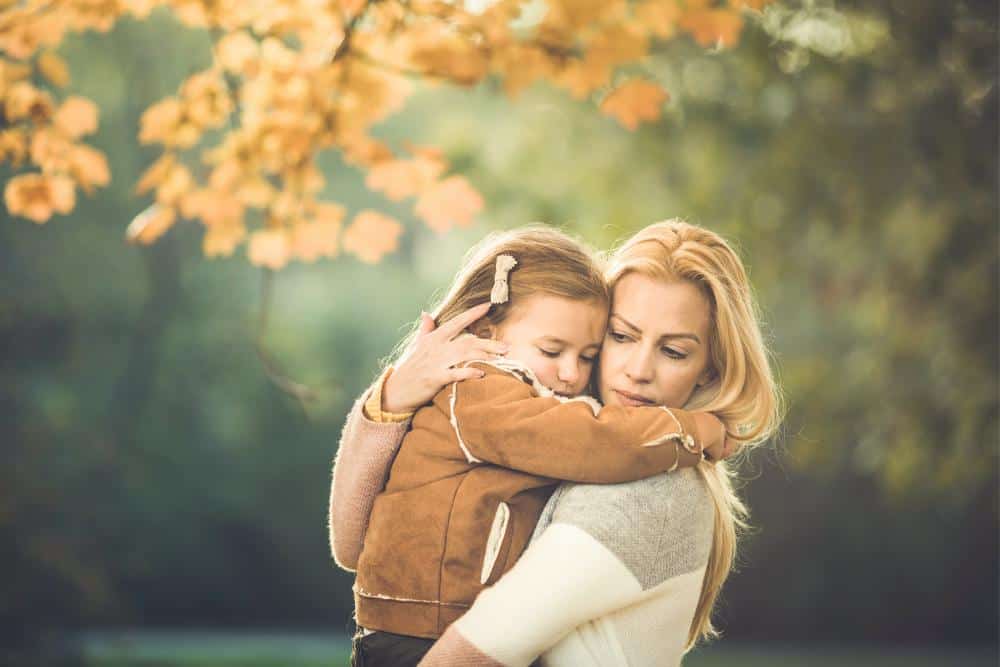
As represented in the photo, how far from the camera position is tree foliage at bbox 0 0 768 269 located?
3314mm

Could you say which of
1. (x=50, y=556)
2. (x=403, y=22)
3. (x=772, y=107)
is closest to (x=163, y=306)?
(x=50, y=556)

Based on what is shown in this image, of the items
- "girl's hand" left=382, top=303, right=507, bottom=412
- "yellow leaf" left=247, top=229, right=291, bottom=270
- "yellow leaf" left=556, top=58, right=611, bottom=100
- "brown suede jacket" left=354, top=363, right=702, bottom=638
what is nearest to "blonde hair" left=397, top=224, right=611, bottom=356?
"girl's hand" left=382, top=303, right=507, bottom=412

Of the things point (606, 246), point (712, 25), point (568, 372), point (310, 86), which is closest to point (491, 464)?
point (568, 372)

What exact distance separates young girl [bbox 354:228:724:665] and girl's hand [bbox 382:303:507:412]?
0.02 m

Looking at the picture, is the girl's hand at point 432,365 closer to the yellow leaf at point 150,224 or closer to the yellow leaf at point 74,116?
the yellow leaf at point 150,224

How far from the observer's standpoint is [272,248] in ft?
13.6

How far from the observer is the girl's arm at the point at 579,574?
2.07m

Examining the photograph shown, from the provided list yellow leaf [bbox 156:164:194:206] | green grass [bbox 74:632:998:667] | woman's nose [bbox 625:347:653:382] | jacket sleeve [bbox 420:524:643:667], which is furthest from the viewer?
green grass [bbox 74:632:998:667]

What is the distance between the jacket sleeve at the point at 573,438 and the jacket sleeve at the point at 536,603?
0.14 m

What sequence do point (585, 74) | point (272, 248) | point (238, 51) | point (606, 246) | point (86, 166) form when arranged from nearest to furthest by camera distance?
point (585, 74) < point (238, 51) < point (86, 166) < point (272, 248) < point (606, 246)

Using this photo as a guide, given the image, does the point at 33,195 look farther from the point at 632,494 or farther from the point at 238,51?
the point at 632,494

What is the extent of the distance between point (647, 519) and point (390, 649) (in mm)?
556

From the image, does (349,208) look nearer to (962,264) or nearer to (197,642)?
(197,642)

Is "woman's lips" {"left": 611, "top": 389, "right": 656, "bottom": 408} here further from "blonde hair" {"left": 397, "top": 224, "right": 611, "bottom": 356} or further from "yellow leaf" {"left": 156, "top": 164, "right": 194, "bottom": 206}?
"yellow leaf" {"left": 156, "top": 164, "right": 194, "bottom": 206}
